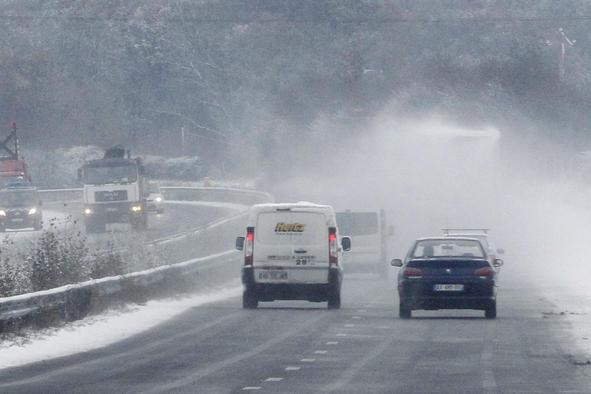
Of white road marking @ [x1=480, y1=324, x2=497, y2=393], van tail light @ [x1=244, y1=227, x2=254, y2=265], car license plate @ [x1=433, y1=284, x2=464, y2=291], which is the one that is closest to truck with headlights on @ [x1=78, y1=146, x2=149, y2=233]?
van tail light @ [x1=244, y1=227, x2=254, y2=265]

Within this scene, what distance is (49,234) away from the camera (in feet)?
91.4

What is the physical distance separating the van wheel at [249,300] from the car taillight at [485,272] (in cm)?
454

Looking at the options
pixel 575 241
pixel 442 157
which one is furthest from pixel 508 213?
pixel 575 241

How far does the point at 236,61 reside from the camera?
122m

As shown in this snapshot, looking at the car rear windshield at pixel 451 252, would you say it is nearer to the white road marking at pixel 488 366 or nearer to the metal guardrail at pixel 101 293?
the white road marking at pixel 488 366

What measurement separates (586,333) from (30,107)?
10106 centimetres

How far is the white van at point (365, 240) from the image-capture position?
42.5 metres

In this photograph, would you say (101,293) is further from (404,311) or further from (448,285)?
(448,285)

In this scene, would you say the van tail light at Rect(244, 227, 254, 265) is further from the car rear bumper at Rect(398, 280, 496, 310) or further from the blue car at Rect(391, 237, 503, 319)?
the car rear bumper at Rect(398, 280, 496, 310)

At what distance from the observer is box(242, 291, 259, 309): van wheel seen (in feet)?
89.8

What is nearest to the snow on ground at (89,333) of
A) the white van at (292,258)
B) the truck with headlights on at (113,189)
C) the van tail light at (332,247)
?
the white van at (292,258)

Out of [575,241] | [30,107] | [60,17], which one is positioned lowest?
[575,241]

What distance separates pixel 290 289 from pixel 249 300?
2.69ft

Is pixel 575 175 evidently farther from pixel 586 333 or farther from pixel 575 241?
pixel 586 333
